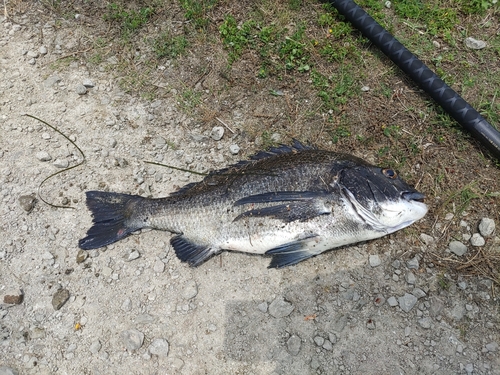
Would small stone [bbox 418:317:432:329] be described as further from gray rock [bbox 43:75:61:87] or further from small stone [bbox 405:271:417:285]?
gray rock [bbox 43:75:61:87]

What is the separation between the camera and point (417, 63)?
15.5 ft

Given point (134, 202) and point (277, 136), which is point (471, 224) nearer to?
point (277, 136)

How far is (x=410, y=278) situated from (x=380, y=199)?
1000mm

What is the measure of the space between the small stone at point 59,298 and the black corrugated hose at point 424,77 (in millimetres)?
4853

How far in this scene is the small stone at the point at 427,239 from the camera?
4.14 meters

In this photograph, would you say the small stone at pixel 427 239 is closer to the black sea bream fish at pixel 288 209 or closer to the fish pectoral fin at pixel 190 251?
the black sea bream fish at pixel 288 209

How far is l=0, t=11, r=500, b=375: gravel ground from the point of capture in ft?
12.1

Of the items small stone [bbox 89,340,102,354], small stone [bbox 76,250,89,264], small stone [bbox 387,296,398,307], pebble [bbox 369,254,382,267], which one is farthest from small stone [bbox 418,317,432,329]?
small stone [bbox 76,250,89,264]

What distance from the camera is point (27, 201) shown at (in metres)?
4.40

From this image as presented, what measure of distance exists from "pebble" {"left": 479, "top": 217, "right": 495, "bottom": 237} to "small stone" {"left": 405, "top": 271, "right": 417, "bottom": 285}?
0.95 m

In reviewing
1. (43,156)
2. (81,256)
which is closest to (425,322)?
(81,256)

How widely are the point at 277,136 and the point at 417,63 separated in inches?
78.9

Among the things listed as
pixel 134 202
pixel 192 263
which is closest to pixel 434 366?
pixel 192 263

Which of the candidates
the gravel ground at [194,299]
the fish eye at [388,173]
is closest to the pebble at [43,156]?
the gravel ground at [194,299]
